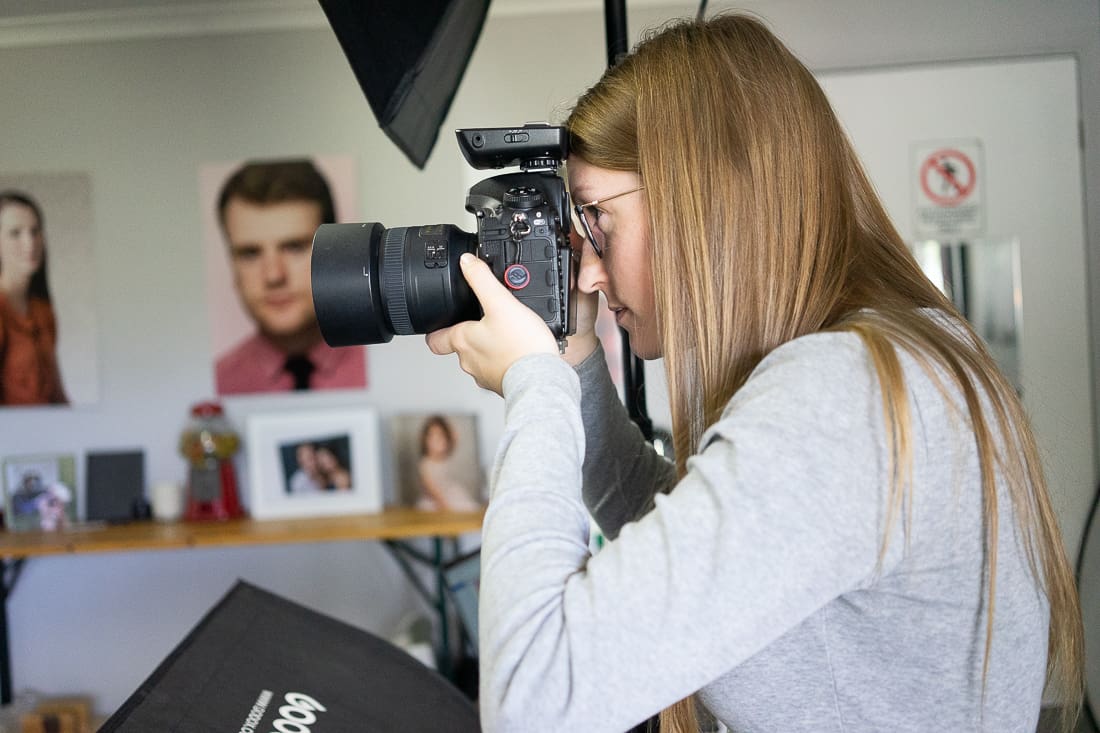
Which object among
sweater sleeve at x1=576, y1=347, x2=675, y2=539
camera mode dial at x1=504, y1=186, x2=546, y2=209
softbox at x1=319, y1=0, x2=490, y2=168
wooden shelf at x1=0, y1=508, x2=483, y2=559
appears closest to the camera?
camera mode dial at x1=504, y1=186, x2=546, y2=209

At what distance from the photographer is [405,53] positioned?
3.23 feet

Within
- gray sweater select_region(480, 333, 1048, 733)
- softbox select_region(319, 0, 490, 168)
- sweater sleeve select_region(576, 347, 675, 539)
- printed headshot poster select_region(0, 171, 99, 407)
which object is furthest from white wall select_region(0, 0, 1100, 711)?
gray sweater select_region(480, 333, 1048, 733)

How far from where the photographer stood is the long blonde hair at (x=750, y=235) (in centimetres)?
66

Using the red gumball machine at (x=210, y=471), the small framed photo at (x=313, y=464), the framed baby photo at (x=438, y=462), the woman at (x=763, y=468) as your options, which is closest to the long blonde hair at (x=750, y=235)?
the woman at (x=763, y=468)

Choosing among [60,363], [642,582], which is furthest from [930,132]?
[60,363]

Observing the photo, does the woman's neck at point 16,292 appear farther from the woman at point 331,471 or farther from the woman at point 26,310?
the woman at point 331,471

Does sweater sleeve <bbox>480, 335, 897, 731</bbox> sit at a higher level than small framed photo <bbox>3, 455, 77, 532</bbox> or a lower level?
higher

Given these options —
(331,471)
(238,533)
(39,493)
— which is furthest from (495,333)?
(39,493)

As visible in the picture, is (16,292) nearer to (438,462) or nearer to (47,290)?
(47,290)

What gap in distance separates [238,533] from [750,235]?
1933 millimetres

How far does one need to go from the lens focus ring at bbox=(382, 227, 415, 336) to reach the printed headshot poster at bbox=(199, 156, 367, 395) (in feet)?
5.85

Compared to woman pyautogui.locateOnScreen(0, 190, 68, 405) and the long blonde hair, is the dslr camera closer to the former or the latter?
the long blonde hair

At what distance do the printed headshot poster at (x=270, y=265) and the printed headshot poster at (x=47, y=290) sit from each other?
37 centimetres

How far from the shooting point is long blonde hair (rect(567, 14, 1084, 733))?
2.16ft
